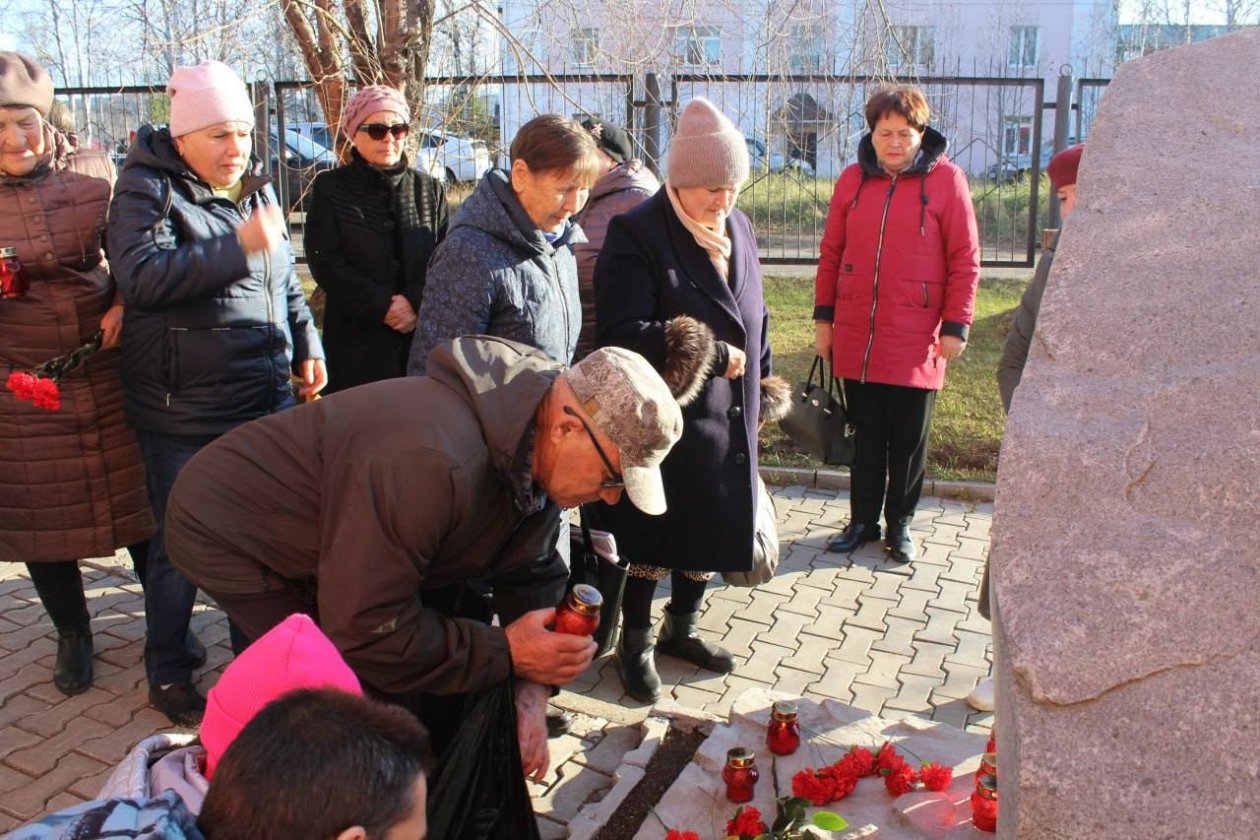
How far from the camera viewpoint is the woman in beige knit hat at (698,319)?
3.37m

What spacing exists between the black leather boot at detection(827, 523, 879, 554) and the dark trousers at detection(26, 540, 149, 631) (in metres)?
2.84

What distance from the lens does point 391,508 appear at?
6.49 ft

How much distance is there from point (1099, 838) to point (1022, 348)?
8.02 ft

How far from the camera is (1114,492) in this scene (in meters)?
1.65

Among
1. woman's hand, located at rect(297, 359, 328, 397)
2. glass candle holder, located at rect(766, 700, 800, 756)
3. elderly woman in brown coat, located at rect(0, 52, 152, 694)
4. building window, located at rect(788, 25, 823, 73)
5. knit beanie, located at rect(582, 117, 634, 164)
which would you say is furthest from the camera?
building window, located at rect(788, 25, 823, 73)

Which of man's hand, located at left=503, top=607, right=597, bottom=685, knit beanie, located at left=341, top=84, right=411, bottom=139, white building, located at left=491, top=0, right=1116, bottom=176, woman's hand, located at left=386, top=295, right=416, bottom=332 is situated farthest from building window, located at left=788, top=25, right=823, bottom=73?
man's hand, located at left=503, top=607, right=597, bottom=685

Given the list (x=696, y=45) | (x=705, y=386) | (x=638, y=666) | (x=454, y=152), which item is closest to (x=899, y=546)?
(x=638, y=666)

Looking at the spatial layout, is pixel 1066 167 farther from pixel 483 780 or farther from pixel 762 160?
pixel 762 160

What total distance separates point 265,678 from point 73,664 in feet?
7.76

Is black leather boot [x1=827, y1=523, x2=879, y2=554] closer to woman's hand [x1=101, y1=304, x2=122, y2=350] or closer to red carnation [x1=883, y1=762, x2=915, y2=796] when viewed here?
red carnation [x1=883, y1=762, x2=915, y2=796]

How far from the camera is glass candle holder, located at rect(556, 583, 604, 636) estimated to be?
2.27 metres

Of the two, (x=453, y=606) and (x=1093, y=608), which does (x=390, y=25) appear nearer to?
(x=453, y=606)

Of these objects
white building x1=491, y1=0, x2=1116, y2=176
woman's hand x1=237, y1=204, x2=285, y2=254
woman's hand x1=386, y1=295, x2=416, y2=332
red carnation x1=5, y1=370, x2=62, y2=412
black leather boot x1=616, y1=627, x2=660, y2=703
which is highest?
white building x1=491, y1=0, x2=1116, y2=176

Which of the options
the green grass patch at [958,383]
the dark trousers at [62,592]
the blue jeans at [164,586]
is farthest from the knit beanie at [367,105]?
the green grass patch at [958,383]
